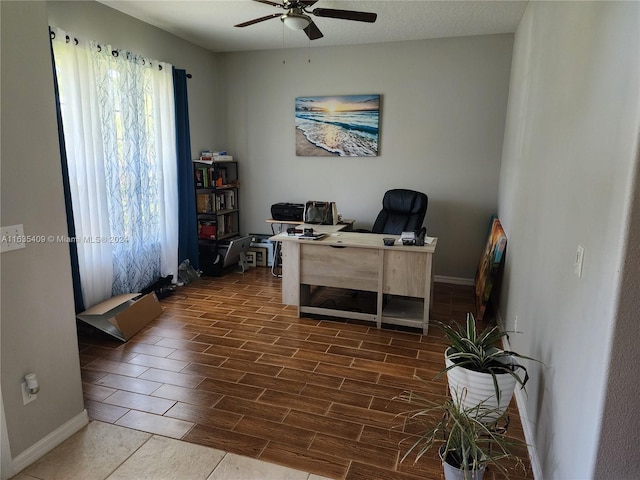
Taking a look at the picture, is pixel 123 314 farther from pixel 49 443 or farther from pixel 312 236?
pixel 312 236

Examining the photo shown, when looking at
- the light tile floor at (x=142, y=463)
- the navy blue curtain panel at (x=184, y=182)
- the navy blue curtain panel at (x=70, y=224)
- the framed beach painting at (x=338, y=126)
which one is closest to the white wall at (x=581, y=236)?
the light tile floor at (x=142, y=463)

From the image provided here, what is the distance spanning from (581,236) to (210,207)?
13.7 feet

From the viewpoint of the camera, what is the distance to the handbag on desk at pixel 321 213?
4.38m

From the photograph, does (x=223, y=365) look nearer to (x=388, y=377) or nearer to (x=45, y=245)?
(x=388, y=377)

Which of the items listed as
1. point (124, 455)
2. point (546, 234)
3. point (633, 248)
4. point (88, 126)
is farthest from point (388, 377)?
point (88, 126)

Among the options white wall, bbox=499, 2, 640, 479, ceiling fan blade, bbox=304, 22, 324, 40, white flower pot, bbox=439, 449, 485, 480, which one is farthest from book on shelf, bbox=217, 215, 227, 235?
white flower pot, bbox=439, 449, 485, 480

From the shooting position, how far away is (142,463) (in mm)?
1953

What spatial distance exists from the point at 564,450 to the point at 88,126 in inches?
145

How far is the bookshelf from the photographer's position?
4.92 metres

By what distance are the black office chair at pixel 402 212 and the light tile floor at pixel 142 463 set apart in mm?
2796

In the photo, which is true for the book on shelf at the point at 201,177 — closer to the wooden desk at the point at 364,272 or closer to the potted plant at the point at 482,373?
the wooden desk at the point at 364,272

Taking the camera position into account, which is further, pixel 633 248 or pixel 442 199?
pixel 442 199

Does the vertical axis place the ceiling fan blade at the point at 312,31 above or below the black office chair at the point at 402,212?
above

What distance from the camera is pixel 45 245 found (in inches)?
76.4
